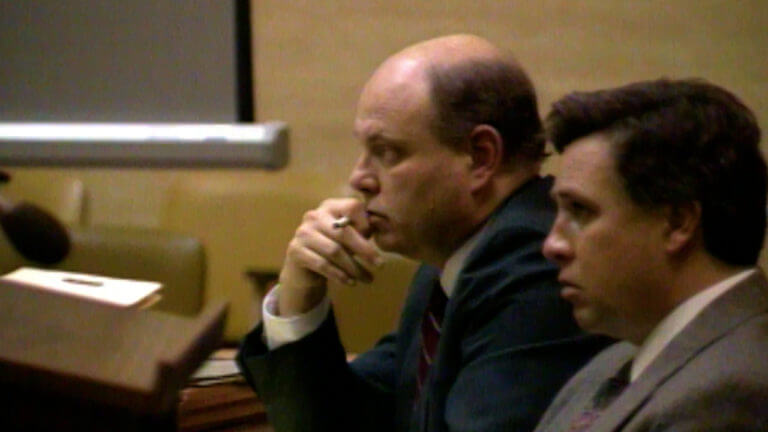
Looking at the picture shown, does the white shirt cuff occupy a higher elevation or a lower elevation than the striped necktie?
lower

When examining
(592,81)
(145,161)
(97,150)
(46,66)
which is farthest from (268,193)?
(592,81)

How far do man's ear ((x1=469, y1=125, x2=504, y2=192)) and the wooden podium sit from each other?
856 mm

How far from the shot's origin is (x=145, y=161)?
3.05 m

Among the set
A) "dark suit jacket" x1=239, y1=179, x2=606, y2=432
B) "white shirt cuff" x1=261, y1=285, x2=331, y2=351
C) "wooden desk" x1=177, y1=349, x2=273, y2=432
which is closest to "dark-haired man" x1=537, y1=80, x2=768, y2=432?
"dark suit jacket" x1=239, y1=179, x2=606, y2=432

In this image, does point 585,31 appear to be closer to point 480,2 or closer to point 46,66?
point 480,2

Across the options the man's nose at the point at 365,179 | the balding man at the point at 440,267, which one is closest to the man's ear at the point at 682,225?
the balding man at the point at 440,267

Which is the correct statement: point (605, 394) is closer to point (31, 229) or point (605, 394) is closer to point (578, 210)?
point (578, 210)

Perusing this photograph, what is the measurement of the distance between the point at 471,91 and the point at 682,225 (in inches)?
17.7

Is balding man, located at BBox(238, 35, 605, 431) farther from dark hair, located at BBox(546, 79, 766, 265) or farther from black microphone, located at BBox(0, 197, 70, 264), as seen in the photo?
black microphone, located at BBox(0, 197, 70, 264)

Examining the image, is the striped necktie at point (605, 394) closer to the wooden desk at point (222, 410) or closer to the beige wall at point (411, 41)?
the wooden desk at point (222, 410)

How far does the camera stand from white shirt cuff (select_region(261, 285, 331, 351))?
145 cm

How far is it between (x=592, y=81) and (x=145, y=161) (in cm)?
140

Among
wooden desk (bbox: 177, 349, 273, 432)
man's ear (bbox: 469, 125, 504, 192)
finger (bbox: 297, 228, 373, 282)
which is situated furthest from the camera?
wooden desk (bbox: 177, 349, 273, 432)

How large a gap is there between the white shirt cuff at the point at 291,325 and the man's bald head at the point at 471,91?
0.32 metres
